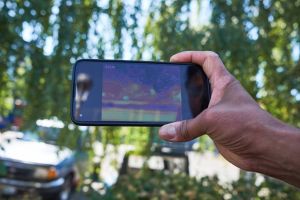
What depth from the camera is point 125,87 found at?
1.49 m

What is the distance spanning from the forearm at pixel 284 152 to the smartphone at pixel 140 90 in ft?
0.94

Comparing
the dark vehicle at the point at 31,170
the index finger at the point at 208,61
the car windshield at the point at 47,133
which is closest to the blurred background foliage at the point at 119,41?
the car windshield at the point at 47,133

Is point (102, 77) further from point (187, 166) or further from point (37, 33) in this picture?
point (187, 166)

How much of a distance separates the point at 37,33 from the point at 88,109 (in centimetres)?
242

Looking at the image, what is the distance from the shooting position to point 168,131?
1.36 meters

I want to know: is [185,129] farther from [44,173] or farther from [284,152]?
[44,173]

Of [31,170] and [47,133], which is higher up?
[47,133]

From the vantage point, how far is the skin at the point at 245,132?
1.19 m

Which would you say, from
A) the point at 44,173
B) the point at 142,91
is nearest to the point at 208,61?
the point at 142,91

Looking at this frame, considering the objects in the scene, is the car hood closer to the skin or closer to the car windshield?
the car windshield

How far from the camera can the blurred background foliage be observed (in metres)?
3.62

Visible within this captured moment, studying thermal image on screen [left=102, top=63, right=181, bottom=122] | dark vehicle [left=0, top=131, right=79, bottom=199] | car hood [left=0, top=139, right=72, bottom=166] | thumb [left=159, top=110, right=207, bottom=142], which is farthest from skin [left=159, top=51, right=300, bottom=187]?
car hood [left=0, top=139, right=72, bottom=166]

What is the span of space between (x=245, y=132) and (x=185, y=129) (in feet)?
0.63

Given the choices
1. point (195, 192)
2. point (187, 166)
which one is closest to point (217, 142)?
point (195, 192)
